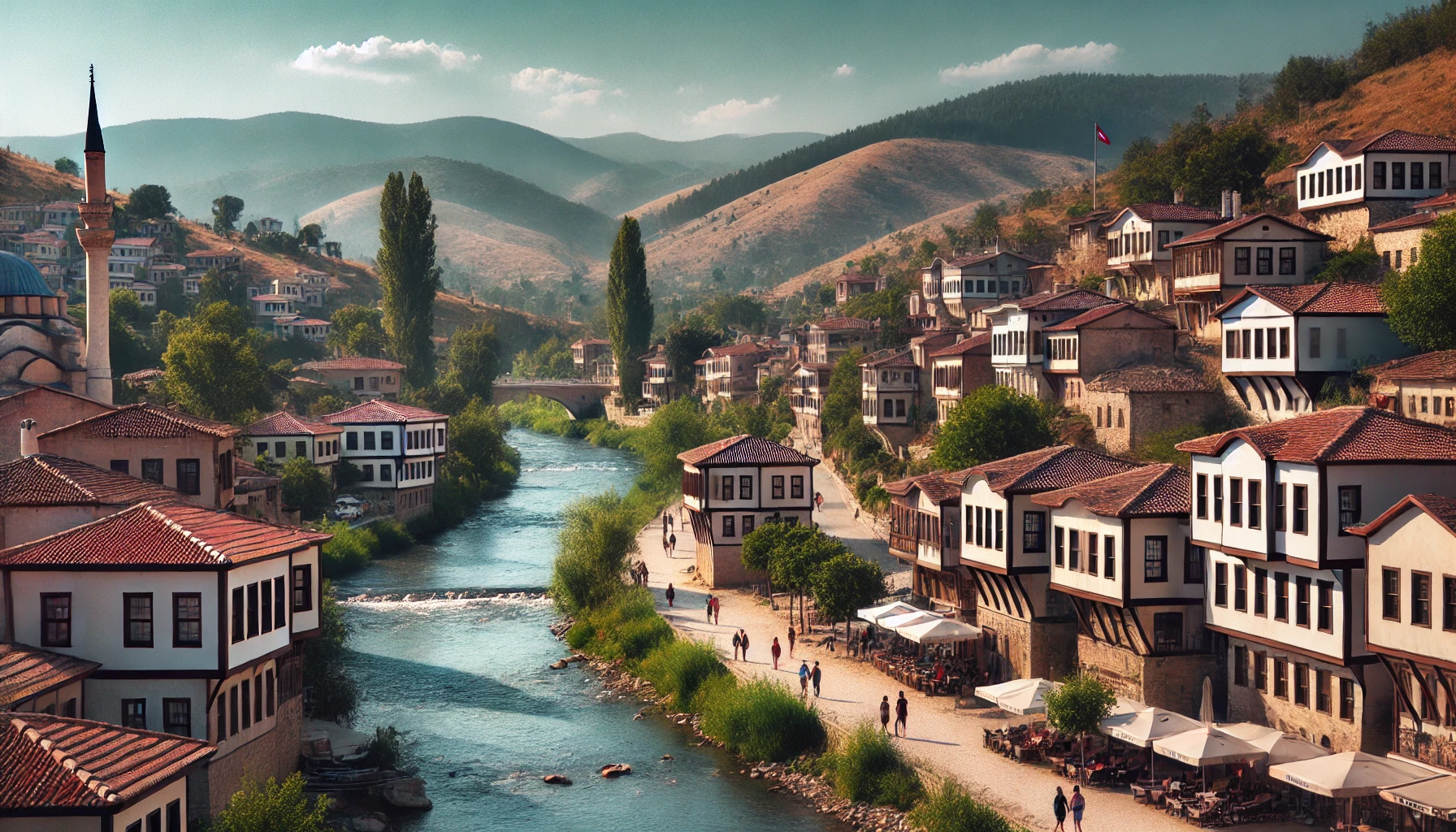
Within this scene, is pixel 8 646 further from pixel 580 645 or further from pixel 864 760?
pixel 580 645

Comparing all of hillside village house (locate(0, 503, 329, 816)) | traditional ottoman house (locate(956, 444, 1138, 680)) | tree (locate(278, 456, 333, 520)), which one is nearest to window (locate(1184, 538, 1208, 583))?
traditional ottoman house (locate(956, 444, 1138, 680))

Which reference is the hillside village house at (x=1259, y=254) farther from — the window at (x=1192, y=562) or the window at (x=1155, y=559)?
the window at (x=1155, y=559)

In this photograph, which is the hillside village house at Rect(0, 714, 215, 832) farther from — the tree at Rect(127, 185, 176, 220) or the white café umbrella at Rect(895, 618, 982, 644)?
the tree at Rect(127, 185, 176, 220)

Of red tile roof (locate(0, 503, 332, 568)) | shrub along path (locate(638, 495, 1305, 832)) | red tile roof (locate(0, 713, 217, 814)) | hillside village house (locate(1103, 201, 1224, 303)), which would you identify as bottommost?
shrub along path (locate(638, 495, 1305, 832))

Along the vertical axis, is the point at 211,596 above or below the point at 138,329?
below

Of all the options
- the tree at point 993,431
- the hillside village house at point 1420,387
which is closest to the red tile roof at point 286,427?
the tree at point 993,431

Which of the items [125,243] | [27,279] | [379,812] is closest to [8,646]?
[379,812]

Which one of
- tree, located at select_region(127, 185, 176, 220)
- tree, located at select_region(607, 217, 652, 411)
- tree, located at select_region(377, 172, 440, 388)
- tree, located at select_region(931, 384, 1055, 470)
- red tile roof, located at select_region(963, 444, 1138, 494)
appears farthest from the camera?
tree, located at select_region(127, 185, 176, 220)
